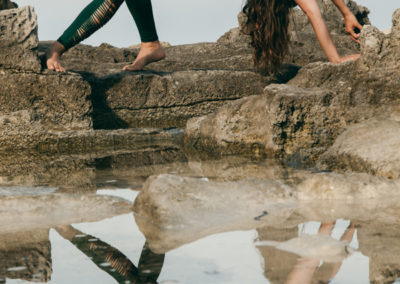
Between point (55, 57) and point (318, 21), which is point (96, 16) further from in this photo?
point (318, 21)

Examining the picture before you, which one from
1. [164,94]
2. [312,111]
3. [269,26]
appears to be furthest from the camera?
[164,94]

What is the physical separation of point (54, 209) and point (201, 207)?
1.91 ft

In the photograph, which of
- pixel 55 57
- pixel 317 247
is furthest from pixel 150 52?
pixel 317 247

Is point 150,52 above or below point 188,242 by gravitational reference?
above

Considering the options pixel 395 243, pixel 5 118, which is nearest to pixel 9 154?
pixel 5 118

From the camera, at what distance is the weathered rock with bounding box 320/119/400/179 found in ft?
9.46

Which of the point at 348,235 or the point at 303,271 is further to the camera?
the point at 348,235

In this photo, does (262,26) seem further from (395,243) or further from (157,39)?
(395,243)

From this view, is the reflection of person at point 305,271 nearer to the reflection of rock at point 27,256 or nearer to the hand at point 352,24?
the reflection of rock at point 27,256

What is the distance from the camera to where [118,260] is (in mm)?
1783

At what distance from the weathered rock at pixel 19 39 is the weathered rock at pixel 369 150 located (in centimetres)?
247

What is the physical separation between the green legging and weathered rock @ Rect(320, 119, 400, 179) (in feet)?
6.83

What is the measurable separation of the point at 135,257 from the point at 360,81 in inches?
96.9

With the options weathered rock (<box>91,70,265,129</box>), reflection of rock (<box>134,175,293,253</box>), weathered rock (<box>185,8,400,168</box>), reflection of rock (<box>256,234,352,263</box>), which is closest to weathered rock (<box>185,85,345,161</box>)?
weathered rock (<box>185,8,400,168</box>)
